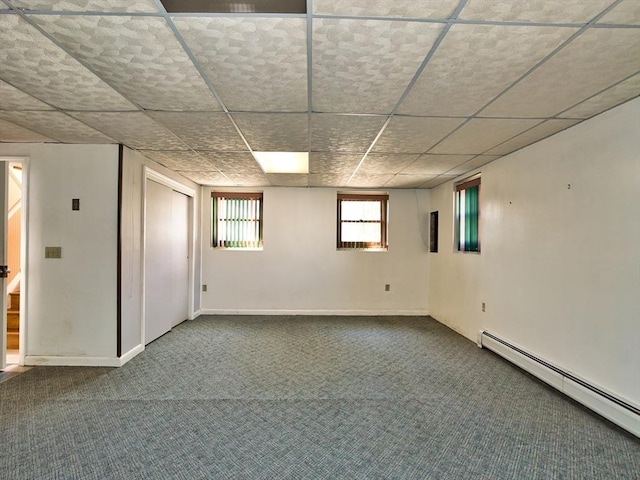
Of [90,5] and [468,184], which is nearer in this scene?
[90,5]

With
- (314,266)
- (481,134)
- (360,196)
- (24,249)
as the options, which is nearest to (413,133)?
(481,134)

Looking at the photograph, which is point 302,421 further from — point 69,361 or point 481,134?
point 481,134

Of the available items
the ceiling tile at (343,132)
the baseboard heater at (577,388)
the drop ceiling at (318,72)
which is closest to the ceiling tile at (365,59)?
the drop ceiling at (318,72)

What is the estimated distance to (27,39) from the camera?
161 cm

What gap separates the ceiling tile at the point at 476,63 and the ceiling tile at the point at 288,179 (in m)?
2.58

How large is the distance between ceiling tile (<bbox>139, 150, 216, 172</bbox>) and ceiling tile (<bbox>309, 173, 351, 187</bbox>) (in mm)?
1500

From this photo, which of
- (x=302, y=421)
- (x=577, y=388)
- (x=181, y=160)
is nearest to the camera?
(x=302, y=421)

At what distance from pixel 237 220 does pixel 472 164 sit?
3.97 metres

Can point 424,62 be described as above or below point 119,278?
above

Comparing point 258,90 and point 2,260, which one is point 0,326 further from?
point 258,90

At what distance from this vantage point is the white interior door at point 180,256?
4707mm

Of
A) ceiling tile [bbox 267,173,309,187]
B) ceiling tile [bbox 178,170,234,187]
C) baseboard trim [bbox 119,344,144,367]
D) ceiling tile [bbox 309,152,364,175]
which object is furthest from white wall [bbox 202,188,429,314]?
baseboard trim [bbox 119,344,144,367]

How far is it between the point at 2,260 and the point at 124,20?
3.14m

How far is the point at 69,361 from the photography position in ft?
10.7
